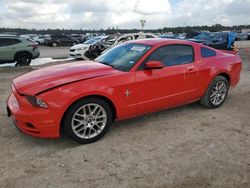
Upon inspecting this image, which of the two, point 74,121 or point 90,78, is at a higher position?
point 90,78

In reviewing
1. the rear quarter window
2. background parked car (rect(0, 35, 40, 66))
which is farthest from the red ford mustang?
the rear quarter window

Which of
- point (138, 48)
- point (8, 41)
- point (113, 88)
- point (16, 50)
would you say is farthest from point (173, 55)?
point (8, 41)

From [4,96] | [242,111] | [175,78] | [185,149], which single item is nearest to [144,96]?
[175,78]

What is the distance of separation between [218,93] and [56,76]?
11.3 ft

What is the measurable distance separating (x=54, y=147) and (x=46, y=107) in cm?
67

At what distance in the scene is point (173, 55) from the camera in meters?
5.29

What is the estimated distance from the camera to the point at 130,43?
18.2ft

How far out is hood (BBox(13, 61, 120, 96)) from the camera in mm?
4180

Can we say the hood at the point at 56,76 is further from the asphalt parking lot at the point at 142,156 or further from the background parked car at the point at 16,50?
the background parked car at the point at 16,50

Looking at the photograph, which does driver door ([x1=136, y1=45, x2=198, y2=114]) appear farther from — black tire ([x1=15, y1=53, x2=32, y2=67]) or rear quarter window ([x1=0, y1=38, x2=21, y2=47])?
rear quarter window ([x1=0, y1=38, x2=21, y2=47])

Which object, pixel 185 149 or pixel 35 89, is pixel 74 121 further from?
pixel 185 149

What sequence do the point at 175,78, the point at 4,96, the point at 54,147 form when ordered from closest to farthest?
the point at 54,147, the point at 175,78, the point at 4,96

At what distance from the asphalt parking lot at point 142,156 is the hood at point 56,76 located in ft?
2.81

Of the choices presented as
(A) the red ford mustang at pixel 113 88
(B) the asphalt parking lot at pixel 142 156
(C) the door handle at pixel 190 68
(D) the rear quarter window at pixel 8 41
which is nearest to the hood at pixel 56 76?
(A) the red ford mustang at pixel 113 88
